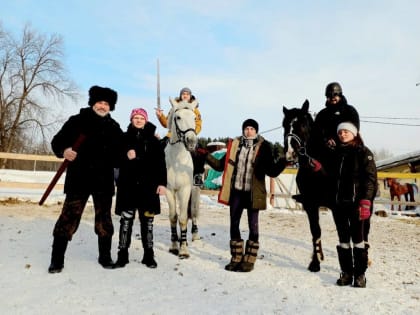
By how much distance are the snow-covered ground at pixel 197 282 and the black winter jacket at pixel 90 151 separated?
44.8 inches

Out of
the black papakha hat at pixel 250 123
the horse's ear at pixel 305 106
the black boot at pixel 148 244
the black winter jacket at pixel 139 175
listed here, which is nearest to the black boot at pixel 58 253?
the black winter jacket at pixel 139 175

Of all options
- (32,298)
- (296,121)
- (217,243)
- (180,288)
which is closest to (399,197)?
(217,243)

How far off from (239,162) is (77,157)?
7.49 feet

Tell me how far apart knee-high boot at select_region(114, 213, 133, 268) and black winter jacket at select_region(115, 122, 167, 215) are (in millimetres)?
169

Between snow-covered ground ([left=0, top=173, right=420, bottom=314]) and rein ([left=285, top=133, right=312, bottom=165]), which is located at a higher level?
rein ([left=285, top=133, right=312, bottom=165])

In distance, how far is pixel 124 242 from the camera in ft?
16.6

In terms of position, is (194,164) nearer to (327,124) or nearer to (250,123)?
(250,123)

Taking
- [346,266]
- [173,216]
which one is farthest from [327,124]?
[173,216]

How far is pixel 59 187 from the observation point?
13.1 meters

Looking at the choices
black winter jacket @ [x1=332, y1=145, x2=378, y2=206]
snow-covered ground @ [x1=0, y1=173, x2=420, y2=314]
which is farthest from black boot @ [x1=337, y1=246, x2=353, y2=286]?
black winter jacket @ [x1=332, y1=145, x2=378, y2=206]

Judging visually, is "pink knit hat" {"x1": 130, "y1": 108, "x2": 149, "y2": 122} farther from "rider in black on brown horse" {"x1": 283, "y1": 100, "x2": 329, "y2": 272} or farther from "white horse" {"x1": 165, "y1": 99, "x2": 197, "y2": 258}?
"rider in black on brown horse" {"x1": 283, "y1": 100, "x2": 329, "y2": 272}

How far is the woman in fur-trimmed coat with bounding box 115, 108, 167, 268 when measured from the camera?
511cm

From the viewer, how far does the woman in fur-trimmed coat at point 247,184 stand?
5.18 m

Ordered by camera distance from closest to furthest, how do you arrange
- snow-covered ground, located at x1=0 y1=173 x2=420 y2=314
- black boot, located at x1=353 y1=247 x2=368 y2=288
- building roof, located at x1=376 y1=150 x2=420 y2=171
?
snow-covered ground, located at x1=0 y1=173 x2=420 y2=314 → black boot, located at x1=353 y1=247 x2=368 y2=288 → building roof, located at x1=376 y1=150 x2=420 y2=171
